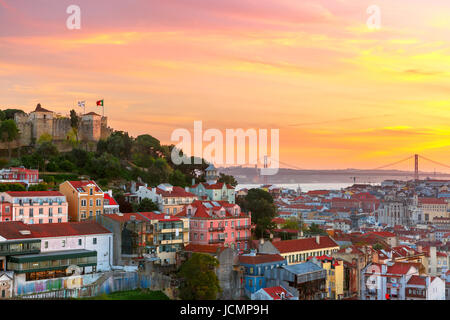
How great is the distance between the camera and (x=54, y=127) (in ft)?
121

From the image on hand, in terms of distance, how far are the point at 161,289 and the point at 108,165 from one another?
41.6ft

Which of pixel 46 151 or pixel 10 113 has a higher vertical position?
pixel 10 113

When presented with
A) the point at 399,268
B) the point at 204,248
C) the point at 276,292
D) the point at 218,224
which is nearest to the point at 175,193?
the point at 218,224

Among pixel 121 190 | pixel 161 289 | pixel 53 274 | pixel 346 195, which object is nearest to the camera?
pixel 53 274

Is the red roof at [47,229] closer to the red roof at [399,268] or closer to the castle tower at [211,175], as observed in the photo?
the red roof at [399,268]

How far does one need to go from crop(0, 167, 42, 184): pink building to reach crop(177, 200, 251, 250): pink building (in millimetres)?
7872

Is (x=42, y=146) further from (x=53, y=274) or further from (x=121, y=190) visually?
(x=53, y=274)

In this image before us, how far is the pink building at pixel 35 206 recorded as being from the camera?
22656 millimetres

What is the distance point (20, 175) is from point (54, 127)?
29.4 ft

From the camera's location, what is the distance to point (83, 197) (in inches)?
979

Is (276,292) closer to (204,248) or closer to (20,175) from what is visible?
(204,248)
